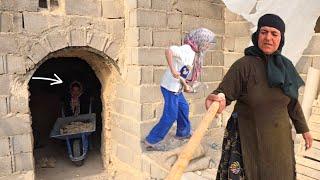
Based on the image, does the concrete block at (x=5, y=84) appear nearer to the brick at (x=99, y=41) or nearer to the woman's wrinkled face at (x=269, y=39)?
the brick at (x=99, y=41)

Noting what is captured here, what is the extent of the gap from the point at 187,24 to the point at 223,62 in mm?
955

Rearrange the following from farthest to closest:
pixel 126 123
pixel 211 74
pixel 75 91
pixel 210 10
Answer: pixel 75 91 < pixel 211 74 < pixel 210 10 < pixel 126 123

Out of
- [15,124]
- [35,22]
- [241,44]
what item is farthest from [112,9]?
[241,44]

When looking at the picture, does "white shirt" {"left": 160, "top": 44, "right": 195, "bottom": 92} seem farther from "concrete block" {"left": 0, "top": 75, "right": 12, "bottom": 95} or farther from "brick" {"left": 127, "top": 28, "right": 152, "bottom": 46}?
"concrete block" {"left": 0, "top": 75, "right": 12, "bottom": 95}

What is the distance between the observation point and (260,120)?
2.32 metres

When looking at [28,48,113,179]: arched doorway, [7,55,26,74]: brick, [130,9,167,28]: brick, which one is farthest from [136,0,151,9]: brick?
[28,48,113,179]: arched doorway

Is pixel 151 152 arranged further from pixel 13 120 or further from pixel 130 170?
pixel 13 120

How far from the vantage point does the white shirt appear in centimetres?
367

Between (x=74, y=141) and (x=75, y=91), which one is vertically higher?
(x=75, y=91)

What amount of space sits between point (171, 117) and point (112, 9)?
64.8 inches

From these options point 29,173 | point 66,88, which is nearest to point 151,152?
point 29,173

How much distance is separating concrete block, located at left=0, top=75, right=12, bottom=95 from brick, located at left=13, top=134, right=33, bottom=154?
1.82 feet

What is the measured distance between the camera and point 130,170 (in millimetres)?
4586

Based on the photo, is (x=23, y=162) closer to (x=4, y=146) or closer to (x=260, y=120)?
(x=4, y=146)
